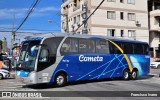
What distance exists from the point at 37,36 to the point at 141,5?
41485 millimetres

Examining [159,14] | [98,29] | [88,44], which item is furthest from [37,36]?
[159,14]

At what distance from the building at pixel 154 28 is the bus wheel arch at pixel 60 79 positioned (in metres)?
43.1

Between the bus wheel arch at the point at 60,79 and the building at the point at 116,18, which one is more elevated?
the building at the point at 116,18

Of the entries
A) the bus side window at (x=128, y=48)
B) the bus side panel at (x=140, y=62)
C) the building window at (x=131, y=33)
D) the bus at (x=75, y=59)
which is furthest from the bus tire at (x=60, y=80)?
the building window at (x=131, y=33)

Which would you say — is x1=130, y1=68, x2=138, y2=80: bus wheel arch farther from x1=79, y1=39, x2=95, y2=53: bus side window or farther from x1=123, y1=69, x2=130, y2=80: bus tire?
x1=79, y1=39, x2=95, y2=53: bus side window

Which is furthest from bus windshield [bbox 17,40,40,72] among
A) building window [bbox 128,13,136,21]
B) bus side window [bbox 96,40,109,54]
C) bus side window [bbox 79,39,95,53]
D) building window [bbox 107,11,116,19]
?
building window [bbox 128,13,136,21]

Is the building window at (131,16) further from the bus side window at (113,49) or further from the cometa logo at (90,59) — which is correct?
the cometa logo at (90,59)

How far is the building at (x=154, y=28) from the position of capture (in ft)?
193

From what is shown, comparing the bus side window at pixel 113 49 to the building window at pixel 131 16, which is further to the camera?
the building window at pixel 131 16

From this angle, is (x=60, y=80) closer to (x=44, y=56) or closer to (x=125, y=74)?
(x=44, y=56)

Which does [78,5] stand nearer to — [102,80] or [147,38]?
[147,38]

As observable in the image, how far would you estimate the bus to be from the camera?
669 inches

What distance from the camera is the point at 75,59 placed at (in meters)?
18.7

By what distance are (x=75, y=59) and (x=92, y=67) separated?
5.76 ft
